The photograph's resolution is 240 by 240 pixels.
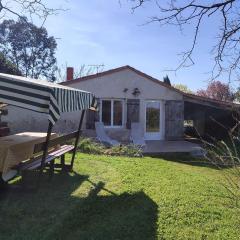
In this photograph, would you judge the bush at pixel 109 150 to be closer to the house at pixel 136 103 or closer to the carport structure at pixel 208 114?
the house at pixel 136 103

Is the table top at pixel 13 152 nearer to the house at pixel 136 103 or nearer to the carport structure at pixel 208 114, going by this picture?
the house at pixel 136 103

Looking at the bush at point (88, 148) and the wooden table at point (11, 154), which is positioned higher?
the wooden table at point (11, 154)

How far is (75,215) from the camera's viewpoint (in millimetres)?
7086

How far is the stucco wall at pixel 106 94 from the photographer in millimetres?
21922

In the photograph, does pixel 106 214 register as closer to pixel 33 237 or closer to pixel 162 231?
pixel 162 231

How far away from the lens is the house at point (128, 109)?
72.2 feet

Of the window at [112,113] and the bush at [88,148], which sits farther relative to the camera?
the window at [112,113]

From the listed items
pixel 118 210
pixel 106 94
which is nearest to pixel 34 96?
pixel 118 210

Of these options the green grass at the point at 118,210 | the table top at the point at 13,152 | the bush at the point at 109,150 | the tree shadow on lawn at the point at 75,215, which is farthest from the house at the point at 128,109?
the tree shadow on lawn at the point at 75,215

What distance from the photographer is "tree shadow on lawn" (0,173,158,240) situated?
20.5 ft

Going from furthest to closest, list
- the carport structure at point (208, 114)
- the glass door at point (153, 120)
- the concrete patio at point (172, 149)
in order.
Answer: the glass door at point (153, 120) → the carport structure at point (208, 114) → the concrete patio at point (172, 149)

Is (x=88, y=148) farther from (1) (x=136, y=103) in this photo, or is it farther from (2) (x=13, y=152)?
(2) (x=13, y=152)

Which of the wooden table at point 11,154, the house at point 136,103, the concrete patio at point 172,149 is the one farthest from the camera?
the house at point 136,103

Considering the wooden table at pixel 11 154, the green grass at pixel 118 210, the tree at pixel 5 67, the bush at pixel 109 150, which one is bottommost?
the green grass at pixel 118 210
